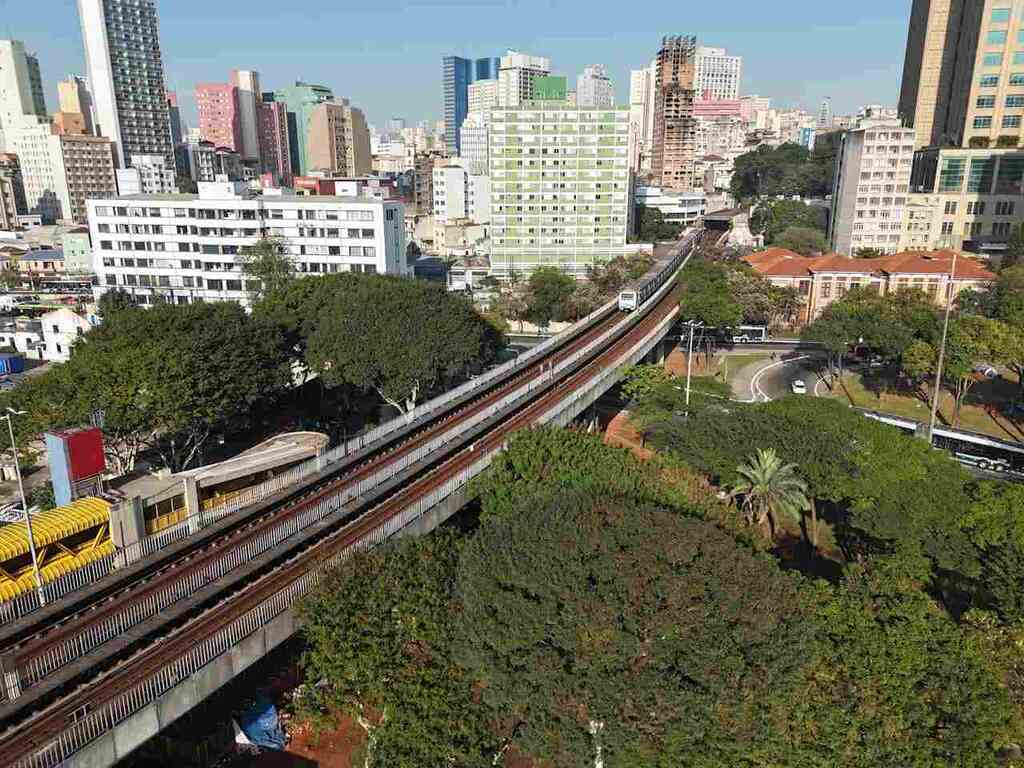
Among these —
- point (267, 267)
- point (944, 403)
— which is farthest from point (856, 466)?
point (267, 267)

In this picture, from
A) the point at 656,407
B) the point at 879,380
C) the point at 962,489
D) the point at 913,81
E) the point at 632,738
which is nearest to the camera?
the point at 632,738

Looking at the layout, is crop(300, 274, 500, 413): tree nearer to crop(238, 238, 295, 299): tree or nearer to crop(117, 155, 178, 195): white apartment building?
crop(238, 238, 295, 299): tree

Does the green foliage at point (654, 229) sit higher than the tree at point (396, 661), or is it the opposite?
the green foliage at point (654, 229)

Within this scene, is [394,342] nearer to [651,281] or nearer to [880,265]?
[651,281]

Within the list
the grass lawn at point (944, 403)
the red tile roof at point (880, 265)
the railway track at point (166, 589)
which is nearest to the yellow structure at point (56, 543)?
the railway track at point (166, 589)

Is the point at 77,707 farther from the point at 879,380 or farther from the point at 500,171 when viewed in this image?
the point at 500,171

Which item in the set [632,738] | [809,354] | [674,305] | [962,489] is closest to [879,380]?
[809,354]

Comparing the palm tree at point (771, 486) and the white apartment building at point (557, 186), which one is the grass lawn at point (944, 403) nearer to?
the palm tree at point (771, 486)
